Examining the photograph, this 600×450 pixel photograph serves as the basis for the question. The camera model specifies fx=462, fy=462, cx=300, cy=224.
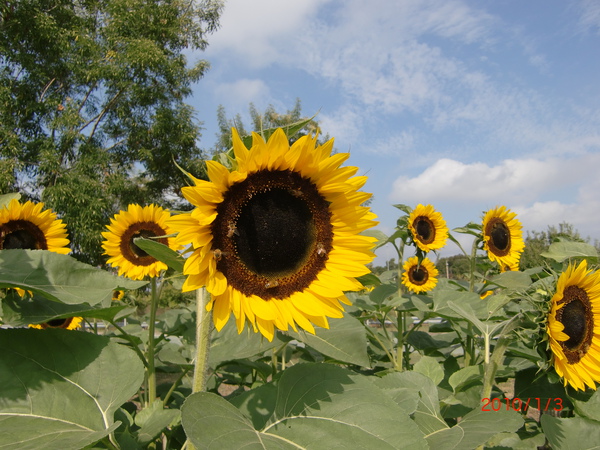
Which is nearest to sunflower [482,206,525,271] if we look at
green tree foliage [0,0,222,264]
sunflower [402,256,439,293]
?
sunflower [402,256,439,293]

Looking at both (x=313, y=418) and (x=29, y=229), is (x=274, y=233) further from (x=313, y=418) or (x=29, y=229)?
(x=29, y=229)

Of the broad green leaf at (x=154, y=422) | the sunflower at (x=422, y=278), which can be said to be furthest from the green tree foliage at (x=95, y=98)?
the broad green leaf at (x=154, y=422)

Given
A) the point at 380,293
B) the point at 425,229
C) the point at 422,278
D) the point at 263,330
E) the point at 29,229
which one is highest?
the point at 425,229

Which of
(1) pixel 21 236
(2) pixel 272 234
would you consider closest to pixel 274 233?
(2) pixel 272 234

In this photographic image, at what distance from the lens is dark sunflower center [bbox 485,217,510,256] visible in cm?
377

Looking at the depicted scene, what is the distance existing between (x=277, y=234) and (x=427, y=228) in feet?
9.40

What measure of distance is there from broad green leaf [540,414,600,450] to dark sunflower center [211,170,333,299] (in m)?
0.90

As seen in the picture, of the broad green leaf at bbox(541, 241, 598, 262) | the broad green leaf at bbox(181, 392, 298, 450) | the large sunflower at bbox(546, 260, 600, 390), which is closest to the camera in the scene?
the broad green leaf at bbox(181, 392, 298, 450)

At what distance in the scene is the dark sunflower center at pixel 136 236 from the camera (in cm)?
281

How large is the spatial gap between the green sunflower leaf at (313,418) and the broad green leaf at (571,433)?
72 cm

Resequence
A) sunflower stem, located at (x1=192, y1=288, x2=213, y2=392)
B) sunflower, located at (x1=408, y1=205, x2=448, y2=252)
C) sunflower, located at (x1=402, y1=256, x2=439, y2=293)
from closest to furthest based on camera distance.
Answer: sunflower stem, located at (x1=192, y1=288, x2=213, y2=392)
sunflower, located at (x1=408, y1=205, x2=448, y2=252)
sunflower, located at (x1=402, y1=256, x2=439, y2=293)

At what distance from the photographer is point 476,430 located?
4.00ft

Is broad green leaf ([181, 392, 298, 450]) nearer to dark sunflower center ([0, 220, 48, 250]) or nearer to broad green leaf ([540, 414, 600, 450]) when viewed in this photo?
broad green leaf ([540, 414, 600, 450])

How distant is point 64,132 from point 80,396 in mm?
13796
